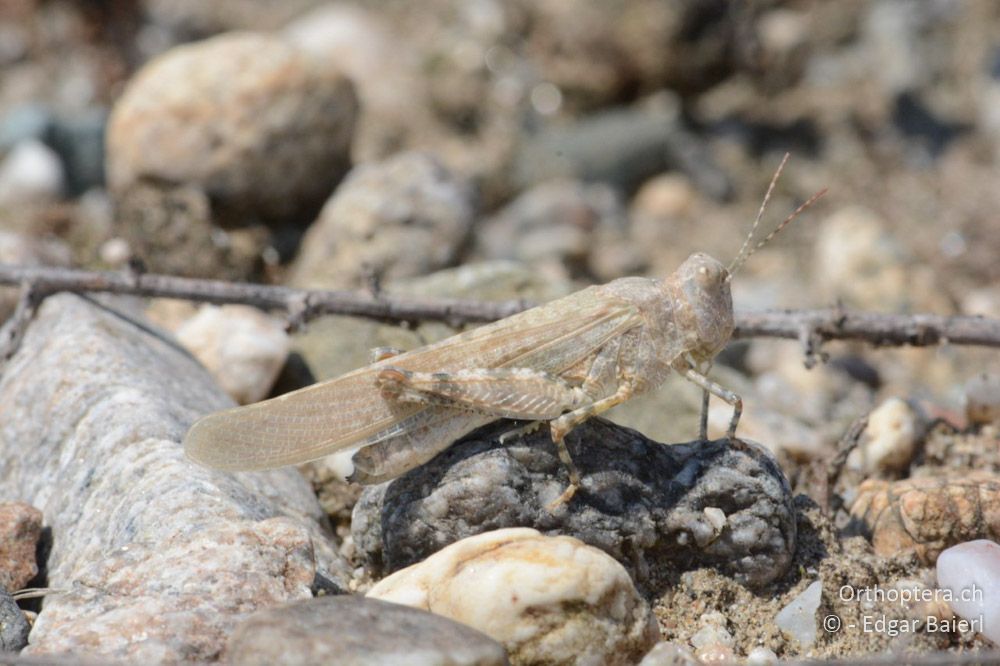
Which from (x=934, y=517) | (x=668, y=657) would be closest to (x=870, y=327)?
(x=934, y=517)

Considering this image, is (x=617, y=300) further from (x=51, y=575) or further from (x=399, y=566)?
(x=51, y=575)

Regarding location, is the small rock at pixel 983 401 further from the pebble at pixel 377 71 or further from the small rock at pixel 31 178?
the small rock at pixel 31 178

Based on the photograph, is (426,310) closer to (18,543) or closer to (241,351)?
(241,351)

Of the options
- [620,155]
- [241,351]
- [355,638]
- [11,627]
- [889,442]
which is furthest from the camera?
[620,155]

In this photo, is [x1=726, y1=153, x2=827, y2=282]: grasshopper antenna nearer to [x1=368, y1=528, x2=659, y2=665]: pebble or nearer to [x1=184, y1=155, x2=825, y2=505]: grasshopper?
[x1=184, y1=155, x2=825, y2=505]: grasshopper

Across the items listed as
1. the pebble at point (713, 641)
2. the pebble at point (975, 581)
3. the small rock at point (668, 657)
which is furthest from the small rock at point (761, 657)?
the pebble at point (975, 581)

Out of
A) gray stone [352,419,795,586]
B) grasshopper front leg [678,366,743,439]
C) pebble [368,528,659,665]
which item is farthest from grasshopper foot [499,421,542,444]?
grasshopper front leg [678,366,743,439]
